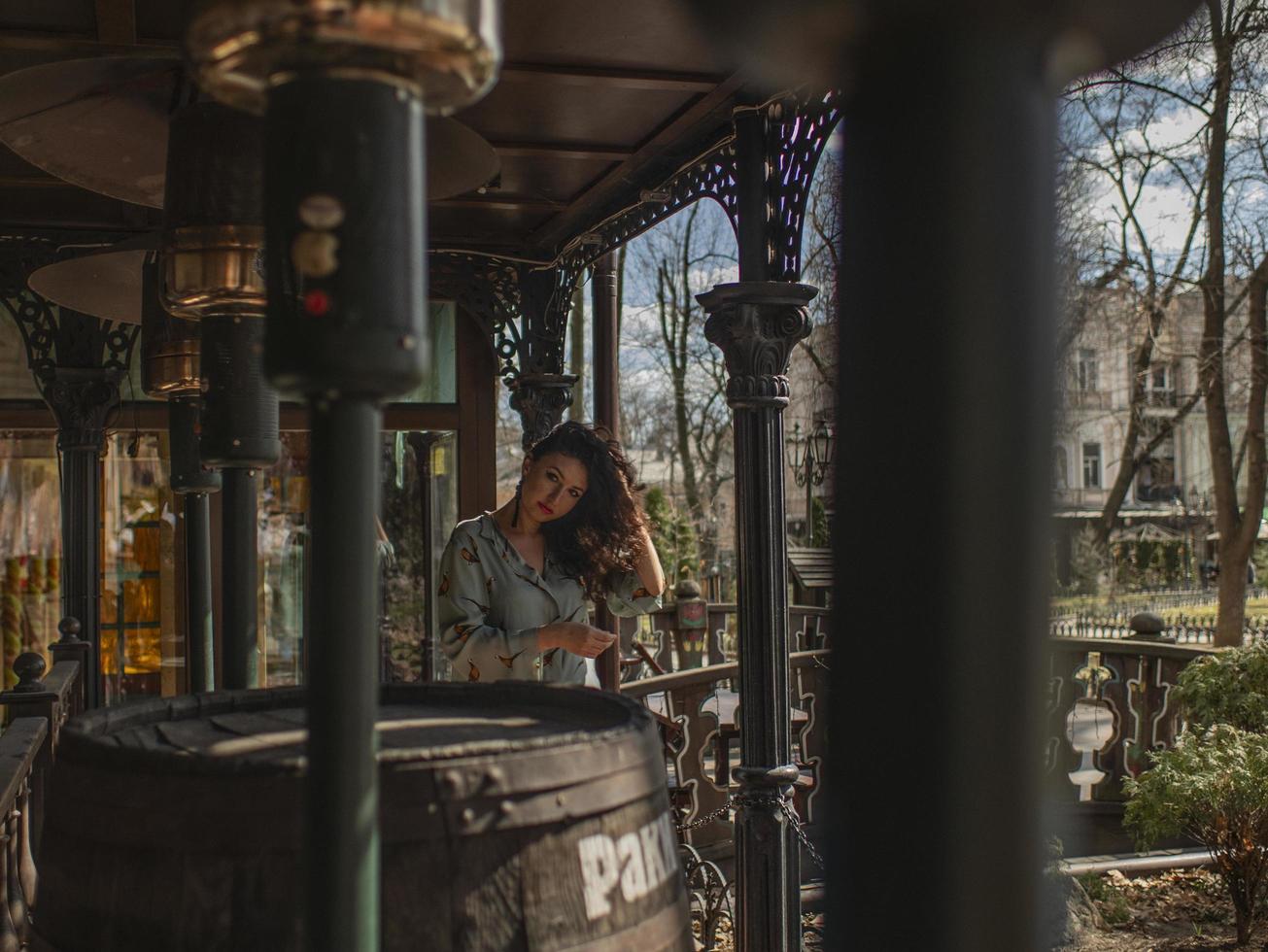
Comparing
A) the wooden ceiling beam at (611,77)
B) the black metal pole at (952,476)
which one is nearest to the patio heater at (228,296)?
the black metal pole at (952,476)

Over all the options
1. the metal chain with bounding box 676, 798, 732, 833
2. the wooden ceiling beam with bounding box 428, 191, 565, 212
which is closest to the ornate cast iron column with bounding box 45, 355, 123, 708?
the wooden ceiling beam with bounding box 428, 191, 565, 212

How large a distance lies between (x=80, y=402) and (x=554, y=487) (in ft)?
13.8

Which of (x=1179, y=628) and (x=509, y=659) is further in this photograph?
(x=1179, y=628)

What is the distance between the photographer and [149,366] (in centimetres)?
243

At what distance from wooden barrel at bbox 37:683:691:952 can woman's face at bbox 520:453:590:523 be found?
2.00 m

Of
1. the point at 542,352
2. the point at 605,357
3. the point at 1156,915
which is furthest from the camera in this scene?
the point at 605,357

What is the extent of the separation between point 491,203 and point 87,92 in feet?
12.0

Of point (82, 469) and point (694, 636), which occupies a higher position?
point (82, 469)

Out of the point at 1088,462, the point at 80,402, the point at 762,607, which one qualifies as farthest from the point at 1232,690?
the point at 80,402

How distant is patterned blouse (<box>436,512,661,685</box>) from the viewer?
3.08 m

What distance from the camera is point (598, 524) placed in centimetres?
343

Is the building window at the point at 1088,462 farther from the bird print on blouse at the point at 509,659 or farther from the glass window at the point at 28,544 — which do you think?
the glass window at the point at 28,544

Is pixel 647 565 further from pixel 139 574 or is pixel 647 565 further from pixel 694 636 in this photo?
pixel 694 636

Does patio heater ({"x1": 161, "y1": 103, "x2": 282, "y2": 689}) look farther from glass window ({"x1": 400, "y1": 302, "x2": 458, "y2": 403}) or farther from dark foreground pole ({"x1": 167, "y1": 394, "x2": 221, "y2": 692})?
glass window ({"x1": 400, "y1": 302, "x2": 458, "y2": 403})
